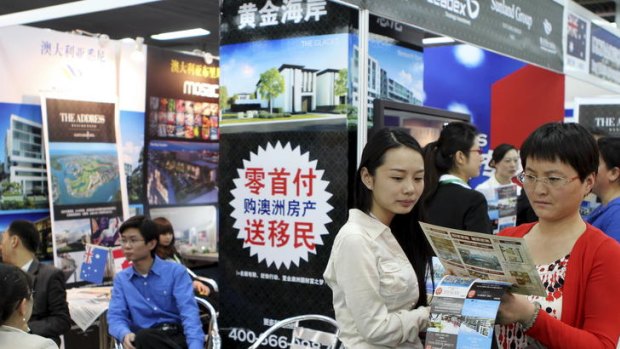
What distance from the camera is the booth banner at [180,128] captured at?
6.55 m

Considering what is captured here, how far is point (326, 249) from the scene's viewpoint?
139 inches

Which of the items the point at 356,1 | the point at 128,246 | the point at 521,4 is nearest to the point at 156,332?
the point at 128,246

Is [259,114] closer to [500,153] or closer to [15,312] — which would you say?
[15,312]

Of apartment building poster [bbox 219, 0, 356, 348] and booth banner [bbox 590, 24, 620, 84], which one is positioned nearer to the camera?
apartment building poster [bbox 219, 0, 356, 348]

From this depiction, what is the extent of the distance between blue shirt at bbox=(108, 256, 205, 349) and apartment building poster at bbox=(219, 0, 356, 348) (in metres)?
0.29

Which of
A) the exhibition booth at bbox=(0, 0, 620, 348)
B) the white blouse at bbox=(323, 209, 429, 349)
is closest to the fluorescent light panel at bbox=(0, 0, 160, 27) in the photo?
the exhibition booth at bbox=(0, 0, 620, 348)

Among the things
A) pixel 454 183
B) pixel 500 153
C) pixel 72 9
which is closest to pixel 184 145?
pixel 72 9

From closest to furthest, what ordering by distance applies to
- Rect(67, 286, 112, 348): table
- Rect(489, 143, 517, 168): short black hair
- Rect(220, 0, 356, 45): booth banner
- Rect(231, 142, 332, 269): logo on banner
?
Rect(220, 0, 356, 45): booth banner, Rect(231, 142, 332, 269): logo on banner, Rect(67, 286, 112, 348): table, Rect(489, 143, 517, 168): short black hair

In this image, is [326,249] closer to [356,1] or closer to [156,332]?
[156,332]

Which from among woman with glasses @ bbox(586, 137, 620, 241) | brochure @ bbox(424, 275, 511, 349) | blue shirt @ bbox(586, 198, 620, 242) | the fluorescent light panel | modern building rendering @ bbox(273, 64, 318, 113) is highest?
the fluorescent light panel

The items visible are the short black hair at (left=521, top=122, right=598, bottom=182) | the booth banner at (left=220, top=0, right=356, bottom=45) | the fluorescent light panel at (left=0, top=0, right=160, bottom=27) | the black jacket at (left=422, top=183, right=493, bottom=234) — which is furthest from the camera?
the fluorescent light panel at (left=0, top=0, right=160, bottom=27)

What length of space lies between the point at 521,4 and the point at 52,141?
3.65 meters

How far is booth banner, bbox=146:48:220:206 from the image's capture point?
655cm

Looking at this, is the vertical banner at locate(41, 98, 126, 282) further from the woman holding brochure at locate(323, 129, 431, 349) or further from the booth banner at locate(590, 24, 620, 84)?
the booth banner at locate(590, 24, 620, 84)
